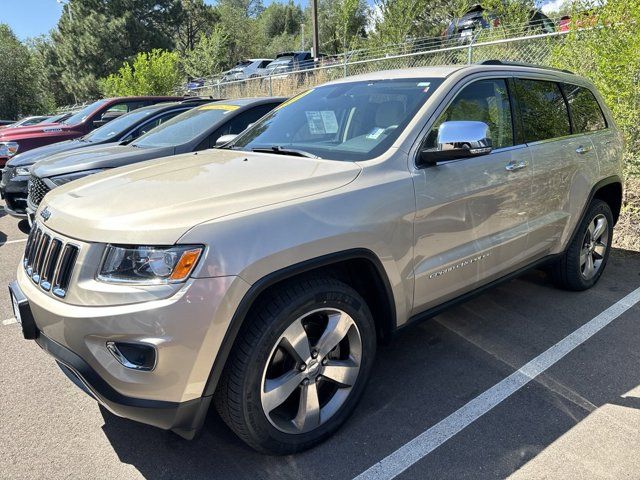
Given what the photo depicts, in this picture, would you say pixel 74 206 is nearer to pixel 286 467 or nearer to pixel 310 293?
pixel 310 293

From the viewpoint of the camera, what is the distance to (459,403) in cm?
280

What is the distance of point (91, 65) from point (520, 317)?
140 feet

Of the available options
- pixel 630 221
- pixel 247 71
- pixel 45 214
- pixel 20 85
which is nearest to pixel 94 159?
pixel 45 214

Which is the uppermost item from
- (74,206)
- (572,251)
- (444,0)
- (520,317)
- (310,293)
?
(444,0)

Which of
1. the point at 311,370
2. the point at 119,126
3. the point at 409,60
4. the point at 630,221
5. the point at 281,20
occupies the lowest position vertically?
the point at 630,221

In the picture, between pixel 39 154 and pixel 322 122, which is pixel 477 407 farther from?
pixel 39 154

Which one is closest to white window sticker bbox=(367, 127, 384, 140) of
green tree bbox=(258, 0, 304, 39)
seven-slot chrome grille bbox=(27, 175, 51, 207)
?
seven-slot chrome grille bbox=(27, 175, 51, 207)

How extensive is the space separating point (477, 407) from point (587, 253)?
7.40 feet

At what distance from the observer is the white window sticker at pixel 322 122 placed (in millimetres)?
3201

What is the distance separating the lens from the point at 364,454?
2404 millimetres

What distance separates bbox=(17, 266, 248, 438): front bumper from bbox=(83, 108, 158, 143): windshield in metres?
5.61

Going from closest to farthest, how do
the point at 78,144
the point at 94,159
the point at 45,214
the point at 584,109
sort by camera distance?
1. the point at 45,214
2. the point at 584,109
3. the point at 94,159
4. the point at 78,144

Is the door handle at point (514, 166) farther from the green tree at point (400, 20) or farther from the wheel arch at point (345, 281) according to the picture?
the green tree at point (400, 20)

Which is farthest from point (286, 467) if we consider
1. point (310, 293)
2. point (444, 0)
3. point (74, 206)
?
point (444, 0)
